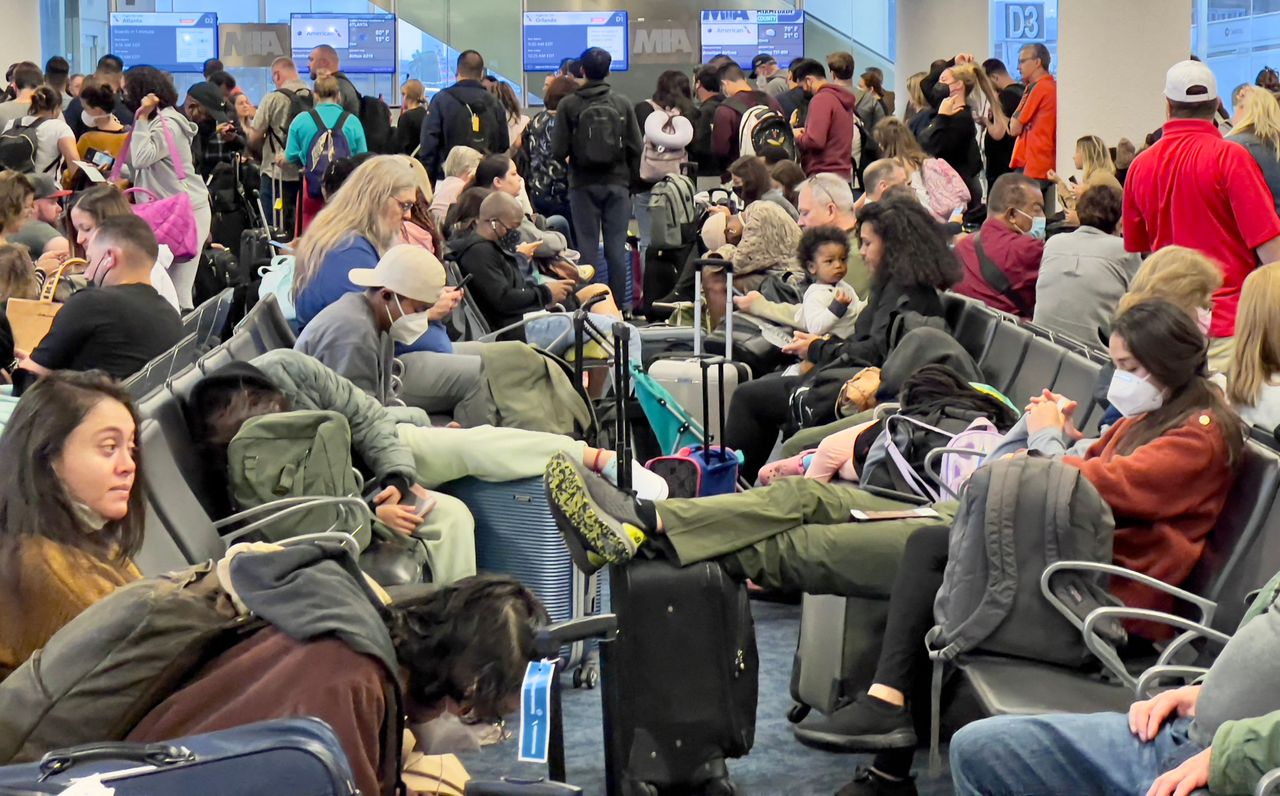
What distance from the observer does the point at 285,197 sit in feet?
39.3

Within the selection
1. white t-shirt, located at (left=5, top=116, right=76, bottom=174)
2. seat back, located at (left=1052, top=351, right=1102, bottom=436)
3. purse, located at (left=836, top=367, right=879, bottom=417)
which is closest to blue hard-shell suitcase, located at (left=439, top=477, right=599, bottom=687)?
purse, located at (left=836, top=367, right=879, bottom=417)

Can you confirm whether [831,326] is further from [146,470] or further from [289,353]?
[146,470]

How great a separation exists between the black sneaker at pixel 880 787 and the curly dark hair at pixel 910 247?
2.54 m

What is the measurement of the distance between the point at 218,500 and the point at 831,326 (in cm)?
298

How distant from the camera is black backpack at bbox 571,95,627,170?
33.2 feet

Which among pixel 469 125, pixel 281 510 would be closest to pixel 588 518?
pixel 281 510

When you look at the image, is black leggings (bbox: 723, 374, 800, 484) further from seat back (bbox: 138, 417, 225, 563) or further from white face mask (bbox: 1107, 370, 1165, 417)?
seat back (bbox: 138, 417, 225, 563)

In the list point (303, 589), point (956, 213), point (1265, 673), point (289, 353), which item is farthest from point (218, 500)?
point (956, 213)

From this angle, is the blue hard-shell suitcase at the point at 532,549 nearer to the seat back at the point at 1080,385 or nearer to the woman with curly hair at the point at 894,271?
the seat back at the point at 1080,385

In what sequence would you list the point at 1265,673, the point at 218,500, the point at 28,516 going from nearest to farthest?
1. the point at 1265,673
2. the point at 28,516
3. the point at 218,500

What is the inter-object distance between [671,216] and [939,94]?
325cm

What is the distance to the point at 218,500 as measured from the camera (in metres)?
4.12

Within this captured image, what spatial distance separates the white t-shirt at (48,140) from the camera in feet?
32.1

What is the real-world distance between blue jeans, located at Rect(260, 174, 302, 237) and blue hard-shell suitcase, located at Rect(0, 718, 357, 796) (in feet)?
32.7
